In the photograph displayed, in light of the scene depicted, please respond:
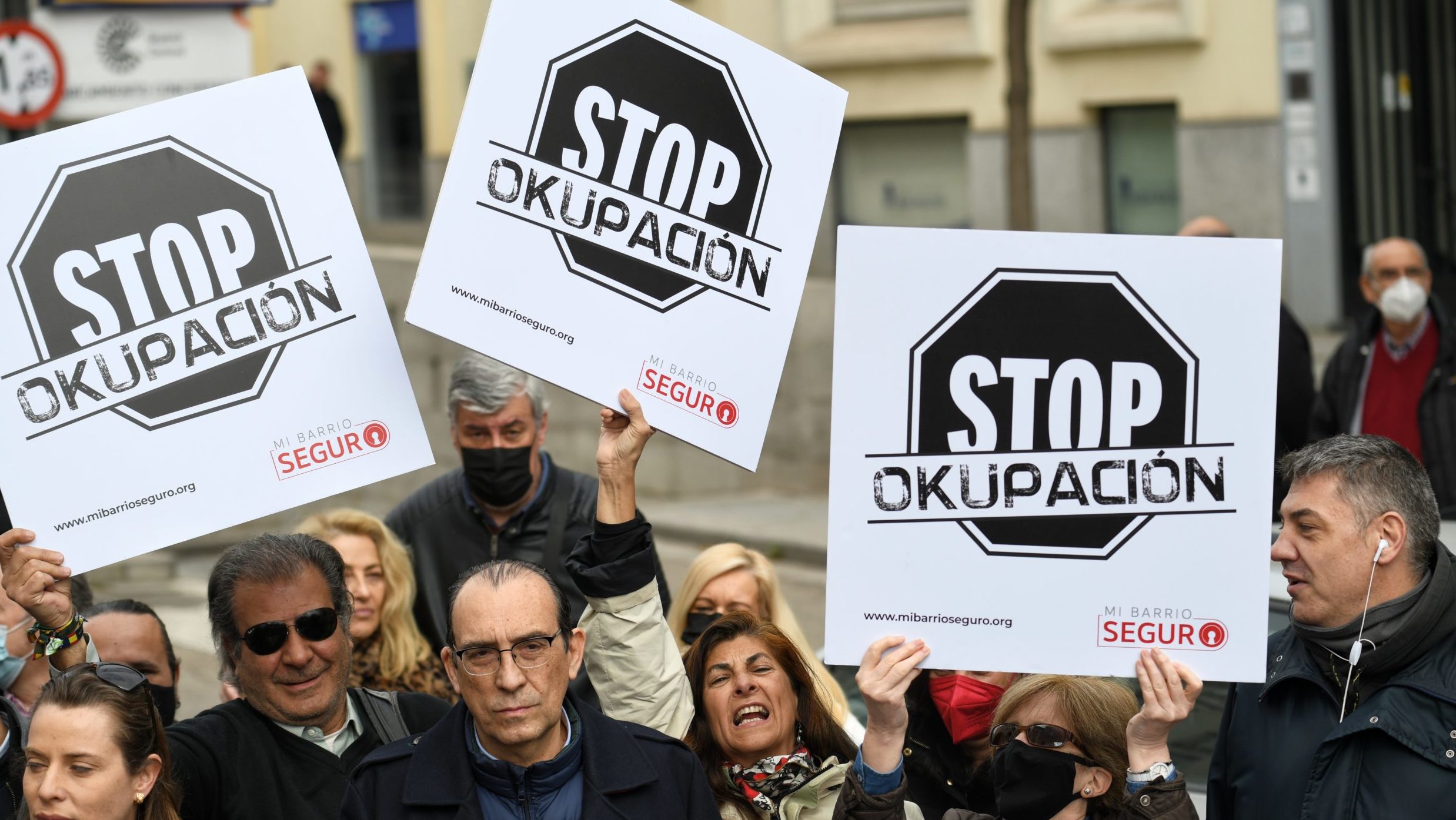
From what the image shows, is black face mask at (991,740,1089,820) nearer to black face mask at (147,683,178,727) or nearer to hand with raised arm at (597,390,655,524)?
hand with raised arm at (597,390,655,524)

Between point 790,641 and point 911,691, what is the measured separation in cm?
32

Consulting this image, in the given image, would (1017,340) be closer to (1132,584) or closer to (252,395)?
(1132,584)

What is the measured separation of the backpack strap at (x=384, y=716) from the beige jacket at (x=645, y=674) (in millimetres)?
450

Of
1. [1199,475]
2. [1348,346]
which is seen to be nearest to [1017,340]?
[1199,475]

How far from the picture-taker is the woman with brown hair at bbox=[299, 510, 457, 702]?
5574 millimetres

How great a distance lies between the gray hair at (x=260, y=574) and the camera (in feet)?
13.4

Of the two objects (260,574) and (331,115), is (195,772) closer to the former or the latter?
(260,574)

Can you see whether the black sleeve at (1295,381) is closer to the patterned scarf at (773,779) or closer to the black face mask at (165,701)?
the patterned scarf at (773,779)

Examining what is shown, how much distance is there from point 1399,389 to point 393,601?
4644 millimetres

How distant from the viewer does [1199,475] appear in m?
3.73

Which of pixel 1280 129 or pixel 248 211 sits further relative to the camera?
pixel 1280 129

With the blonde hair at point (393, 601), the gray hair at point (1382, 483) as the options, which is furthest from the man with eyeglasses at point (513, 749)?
the blonde hair at point (393, 601)

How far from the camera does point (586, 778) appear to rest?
11.9 feet

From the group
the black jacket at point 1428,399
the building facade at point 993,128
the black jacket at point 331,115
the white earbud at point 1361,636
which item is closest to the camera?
the white earbud at point 1361,636
